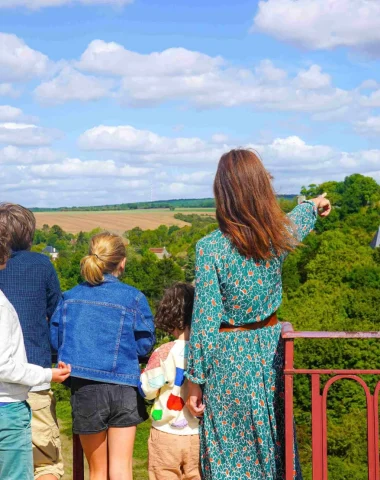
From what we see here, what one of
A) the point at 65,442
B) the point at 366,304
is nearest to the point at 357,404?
the point at 366,304

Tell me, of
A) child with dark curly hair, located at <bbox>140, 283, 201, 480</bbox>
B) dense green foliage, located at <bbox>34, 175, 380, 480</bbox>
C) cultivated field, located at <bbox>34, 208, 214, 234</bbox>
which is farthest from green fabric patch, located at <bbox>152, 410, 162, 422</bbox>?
cultivated field, located at <bbox>34, 208, 214, 234</bbox>

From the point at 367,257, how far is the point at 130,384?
5867 cm

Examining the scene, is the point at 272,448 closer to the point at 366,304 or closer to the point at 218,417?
the point at 218,417

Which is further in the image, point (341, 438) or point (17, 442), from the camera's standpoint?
point (341, 438)

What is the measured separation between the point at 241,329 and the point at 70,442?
44767 millimetres

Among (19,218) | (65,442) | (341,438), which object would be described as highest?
(19,218)

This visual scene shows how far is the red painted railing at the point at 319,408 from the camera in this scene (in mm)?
3656

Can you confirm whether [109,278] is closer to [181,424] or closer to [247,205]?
[181,424]

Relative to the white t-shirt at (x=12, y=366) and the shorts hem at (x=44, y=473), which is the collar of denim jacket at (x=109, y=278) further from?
the shorts hem at (x=44, y=473)

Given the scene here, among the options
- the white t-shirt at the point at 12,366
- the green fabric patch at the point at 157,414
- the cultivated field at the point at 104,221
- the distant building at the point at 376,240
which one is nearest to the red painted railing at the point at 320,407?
the green fabric patch at the point at 157,414

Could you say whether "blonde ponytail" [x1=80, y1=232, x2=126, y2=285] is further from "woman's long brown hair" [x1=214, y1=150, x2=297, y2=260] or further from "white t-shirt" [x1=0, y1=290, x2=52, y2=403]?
"woman's long brown hair" [x1=214, y1=150, x2=297, y2=260]

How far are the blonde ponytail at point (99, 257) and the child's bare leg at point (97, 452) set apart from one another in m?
0.90

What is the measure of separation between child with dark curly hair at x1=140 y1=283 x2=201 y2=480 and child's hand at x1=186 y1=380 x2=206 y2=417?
325 mm

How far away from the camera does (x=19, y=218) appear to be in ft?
13.6
